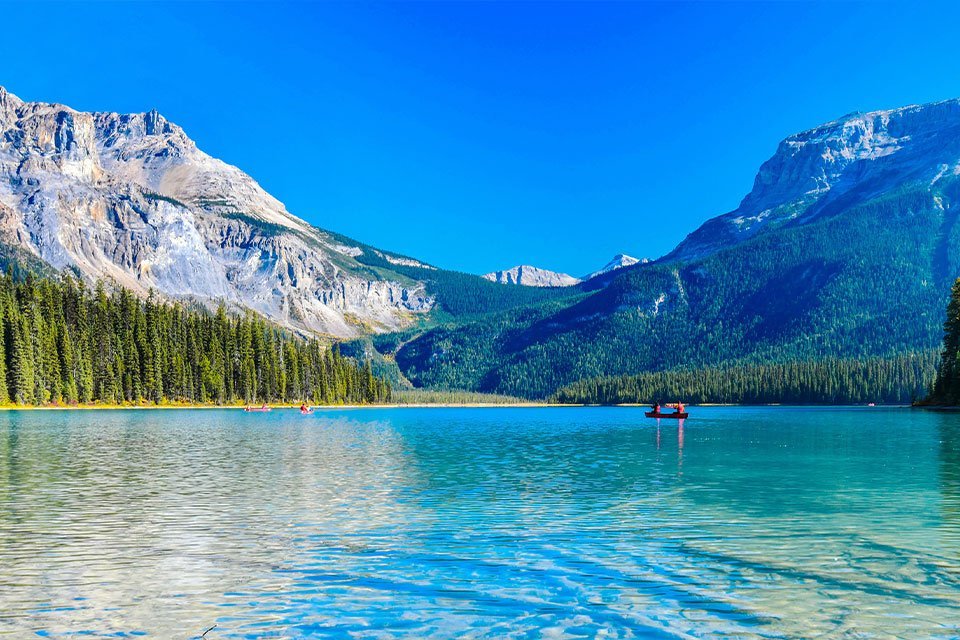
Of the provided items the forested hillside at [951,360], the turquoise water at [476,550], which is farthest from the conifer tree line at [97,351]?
the forested hillside at [951,360]

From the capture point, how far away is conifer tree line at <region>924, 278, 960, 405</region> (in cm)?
12525

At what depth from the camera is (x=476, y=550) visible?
2356 centimetres

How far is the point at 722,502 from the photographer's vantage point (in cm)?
3397

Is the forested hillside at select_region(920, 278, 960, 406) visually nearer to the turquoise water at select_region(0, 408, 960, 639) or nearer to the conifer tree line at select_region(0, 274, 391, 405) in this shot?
the turquoise water at select_region(0, 408, 960, 639)

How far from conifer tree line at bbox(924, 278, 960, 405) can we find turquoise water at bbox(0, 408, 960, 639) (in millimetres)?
90986

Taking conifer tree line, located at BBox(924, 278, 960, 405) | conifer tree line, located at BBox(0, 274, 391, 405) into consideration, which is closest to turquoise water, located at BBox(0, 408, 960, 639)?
conifer tree line, located at BBox(924, 278, 960, 405)

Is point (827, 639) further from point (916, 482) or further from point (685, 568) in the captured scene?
point (916, 482)

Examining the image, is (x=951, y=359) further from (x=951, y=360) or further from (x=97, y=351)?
(x=97, y=351)

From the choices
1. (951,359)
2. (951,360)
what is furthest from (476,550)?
(951,360)

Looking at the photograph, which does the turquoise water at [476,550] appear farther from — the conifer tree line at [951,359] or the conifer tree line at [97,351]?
the conifer tree line at [97,351]

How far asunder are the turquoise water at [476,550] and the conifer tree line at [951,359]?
299ft

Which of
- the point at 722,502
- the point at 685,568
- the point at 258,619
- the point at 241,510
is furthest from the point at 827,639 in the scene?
the point at 241,510

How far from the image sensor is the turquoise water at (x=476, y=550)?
16.6m

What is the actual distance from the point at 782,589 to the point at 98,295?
184 meters
